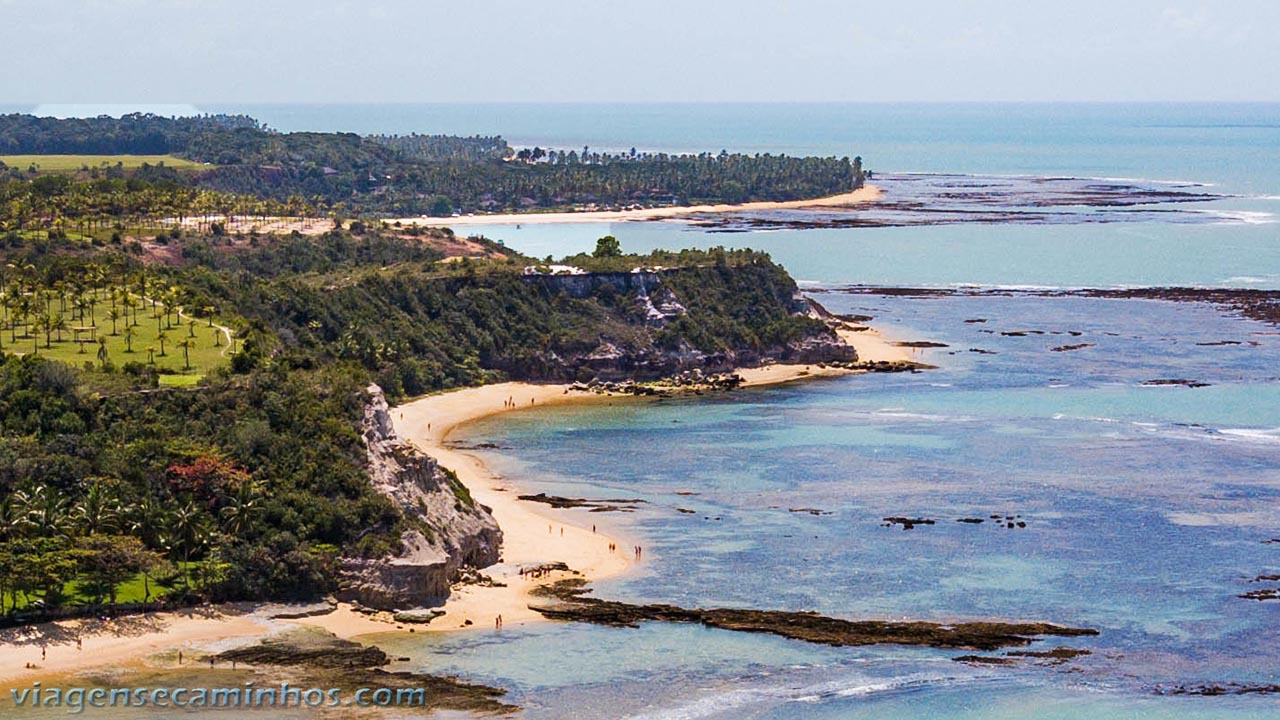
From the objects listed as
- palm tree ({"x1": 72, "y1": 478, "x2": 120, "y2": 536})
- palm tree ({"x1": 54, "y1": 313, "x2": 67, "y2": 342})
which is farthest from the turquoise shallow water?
palm tree ({"x1": 54, "y1": 313, "x2": 67, "y2": 342})

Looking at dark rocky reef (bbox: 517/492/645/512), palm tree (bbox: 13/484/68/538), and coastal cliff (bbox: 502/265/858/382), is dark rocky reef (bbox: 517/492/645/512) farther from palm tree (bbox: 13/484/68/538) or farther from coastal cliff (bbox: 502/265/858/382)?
coastal cliff (bbox: 502/265/858/382)

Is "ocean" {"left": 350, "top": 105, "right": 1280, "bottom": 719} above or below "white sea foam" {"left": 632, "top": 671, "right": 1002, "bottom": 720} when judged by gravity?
above

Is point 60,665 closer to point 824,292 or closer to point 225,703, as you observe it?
point 225,703

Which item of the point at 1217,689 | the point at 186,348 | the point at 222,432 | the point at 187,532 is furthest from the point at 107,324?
the point at 1217,689

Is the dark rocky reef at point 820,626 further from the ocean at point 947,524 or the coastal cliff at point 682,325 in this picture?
the coastal cliff at point 682,325

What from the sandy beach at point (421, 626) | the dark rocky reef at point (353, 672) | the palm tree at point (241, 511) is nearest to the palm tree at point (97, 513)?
the palm tree at point (241, 511)

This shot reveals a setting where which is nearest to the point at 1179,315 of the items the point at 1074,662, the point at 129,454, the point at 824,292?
the point at 824,292

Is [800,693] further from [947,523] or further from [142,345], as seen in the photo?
[142,345]
